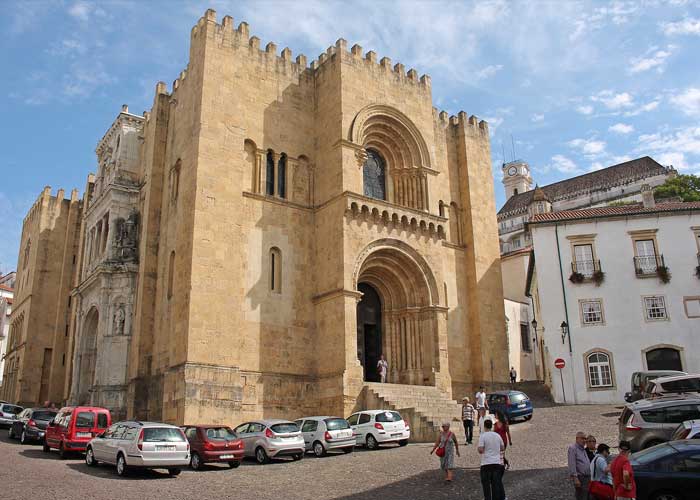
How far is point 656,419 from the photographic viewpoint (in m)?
15.2

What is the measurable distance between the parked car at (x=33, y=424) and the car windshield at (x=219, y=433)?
8.85 metres

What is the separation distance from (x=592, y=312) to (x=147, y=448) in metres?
22.4

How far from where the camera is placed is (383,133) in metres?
30.8

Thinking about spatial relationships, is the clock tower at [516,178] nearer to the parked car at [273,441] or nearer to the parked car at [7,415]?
the parked car at [7,415]

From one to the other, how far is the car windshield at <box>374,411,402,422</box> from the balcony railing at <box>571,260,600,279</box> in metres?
14.6

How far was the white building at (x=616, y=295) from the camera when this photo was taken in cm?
3000

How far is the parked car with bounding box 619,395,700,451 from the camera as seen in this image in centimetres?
1499

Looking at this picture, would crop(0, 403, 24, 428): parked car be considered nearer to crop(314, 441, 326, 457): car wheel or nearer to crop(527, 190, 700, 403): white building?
crop(314, 441, 326, 457): car wheel

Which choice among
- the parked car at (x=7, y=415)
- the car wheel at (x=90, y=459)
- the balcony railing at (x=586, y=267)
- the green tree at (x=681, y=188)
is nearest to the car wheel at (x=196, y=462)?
the car wheel at (x=90, y=459)

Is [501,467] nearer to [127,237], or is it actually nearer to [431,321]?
[431,321]

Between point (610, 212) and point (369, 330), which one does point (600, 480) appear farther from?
point (610, 212)

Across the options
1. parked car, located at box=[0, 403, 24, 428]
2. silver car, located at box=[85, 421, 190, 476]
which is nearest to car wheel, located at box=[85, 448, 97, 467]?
silver car, located at box=[85, 421, 190, 476]

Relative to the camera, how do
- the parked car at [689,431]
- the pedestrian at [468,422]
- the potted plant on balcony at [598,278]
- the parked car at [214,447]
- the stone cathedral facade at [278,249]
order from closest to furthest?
the parked car at [689,431] < the parked car at [214,447] < the pedestrian at [468,422] < the stone cathedral facade at [278,249] < the potted plant on balcony at [598,278]

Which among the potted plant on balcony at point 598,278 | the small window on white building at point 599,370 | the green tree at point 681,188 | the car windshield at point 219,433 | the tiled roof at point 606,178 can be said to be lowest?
the car windshield at point 219,433
